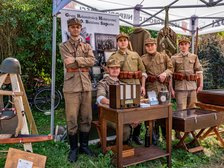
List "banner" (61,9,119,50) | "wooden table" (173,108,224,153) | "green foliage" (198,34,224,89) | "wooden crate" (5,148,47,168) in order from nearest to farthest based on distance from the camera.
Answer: "wooden crate" (5,148,47,168) → "wooden table" (173,108,224,153) → "banner" (61,9,119,50) → "green foliage" (198,34,224,89)

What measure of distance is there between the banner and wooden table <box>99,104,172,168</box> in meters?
1.40

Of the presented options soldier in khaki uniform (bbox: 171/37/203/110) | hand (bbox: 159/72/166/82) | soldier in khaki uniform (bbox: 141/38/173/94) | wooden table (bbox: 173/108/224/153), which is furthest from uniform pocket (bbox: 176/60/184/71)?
wooden table (bbox: 173/108/224/153)


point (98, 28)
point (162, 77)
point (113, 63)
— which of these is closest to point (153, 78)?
point (162, 77)

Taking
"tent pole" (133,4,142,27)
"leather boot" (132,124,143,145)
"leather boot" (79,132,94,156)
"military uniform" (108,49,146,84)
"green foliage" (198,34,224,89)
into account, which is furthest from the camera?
"green foliage" (198,34,224,89)

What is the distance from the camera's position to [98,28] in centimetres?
405

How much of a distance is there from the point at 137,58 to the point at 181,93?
953 millimetres

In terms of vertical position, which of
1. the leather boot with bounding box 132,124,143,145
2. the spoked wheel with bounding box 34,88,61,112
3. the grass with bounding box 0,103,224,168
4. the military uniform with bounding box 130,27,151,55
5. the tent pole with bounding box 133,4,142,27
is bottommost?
the grass with bounding box 0,103,224,168

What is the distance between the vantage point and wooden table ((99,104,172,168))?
2617 millimetres

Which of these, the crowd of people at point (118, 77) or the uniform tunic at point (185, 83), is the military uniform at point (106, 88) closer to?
the crowd of people at point (118, 77)

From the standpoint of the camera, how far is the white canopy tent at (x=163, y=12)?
174 inches

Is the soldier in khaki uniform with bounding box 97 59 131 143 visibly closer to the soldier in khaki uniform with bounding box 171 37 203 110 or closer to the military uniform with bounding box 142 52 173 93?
the military uniform with bounding box 142 52 173 93

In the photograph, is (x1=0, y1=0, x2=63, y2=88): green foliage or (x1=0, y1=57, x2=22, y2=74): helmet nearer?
(x1=0, y1=57, x2=22, y2=74): helmet

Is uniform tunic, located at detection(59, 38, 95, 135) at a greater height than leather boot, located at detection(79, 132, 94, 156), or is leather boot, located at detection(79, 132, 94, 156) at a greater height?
uniform tunic, located at detection(59, 38, 95, 135)

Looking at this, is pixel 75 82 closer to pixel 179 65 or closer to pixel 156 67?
pixel 156 67
